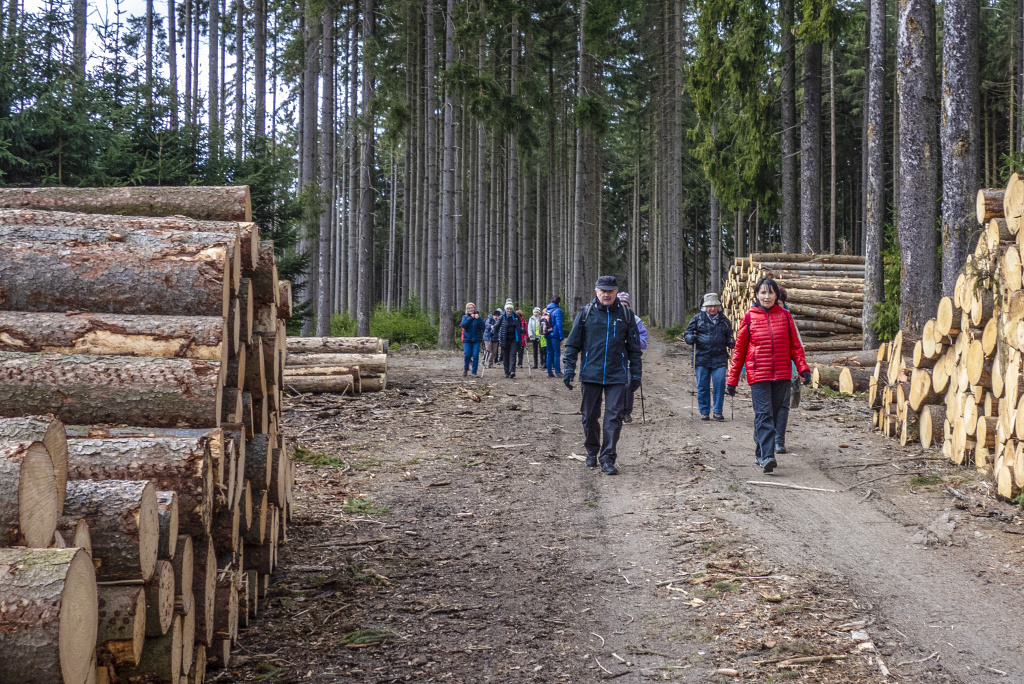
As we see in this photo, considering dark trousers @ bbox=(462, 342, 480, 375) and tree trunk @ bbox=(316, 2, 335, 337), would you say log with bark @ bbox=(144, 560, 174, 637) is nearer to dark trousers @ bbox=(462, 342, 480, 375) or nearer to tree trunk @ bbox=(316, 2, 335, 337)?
dark trousers @ bbox=(462, 342, 480, 375)

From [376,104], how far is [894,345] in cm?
1891

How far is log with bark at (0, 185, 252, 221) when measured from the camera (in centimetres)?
603

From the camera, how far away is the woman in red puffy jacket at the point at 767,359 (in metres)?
8.30

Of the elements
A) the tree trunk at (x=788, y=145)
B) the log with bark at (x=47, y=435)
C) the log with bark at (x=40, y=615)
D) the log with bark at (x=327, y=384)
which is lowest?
the log with bark at (x=40, y=615)

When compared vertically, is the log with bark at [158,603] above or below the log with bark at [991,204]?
below

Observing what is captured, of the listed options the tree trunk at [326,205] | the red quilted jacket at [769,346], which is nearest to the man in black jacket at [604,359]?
the red quilted jacket at [769,346]

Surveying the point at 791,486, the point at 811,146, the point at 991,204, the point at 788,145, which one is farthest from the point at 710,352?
the point at 788,145

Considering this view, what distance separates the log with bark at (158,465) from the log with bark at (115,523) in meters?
0.55

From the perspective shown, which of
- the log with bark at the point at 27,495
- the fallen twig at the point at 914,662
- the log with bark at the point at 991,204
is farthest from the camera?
the log with bark at the point at 991,204

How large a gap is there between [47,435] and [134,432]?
1.38 metres

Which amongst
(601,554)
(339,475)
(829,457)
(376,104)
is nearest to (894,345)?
(829,457)

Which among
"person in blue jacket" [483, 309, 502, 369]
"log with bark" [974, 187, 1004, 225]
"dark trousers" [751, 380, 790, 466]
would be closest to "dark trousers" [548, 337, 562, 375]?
"person in blue jacket" [483, 309, 502, 369]

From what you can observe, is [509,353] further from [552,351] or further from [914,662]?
[914,662]

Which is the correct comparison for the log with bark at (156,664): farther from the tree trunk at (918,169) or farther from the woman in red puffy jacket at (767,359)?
the tree trunk at (918,169)
